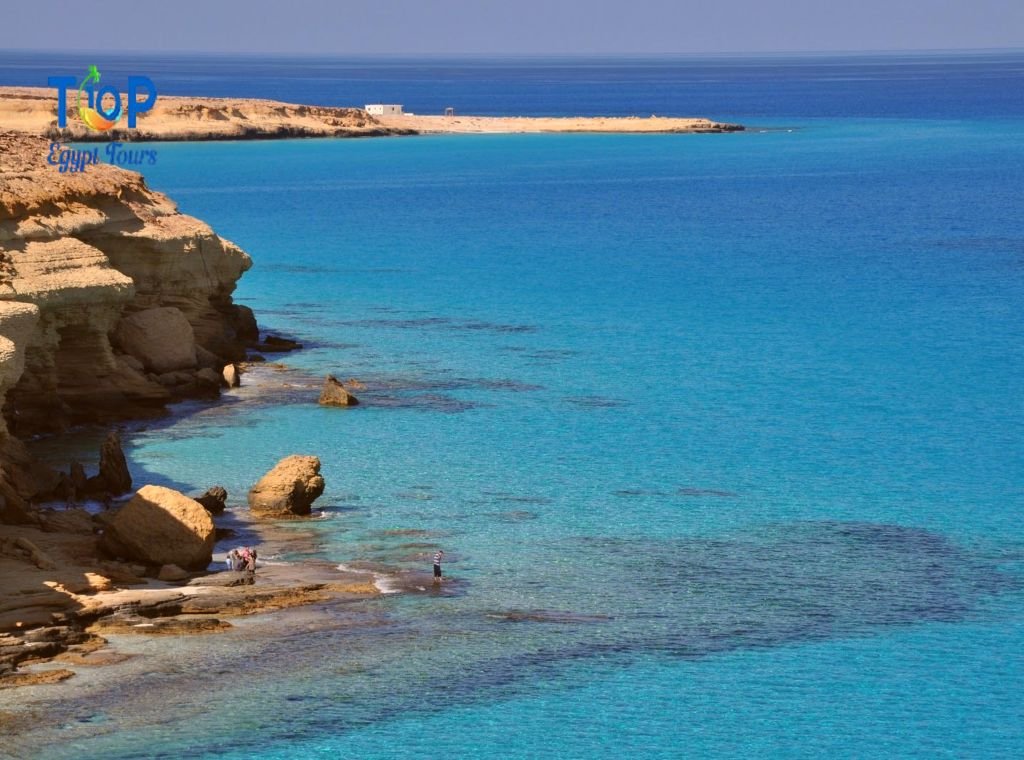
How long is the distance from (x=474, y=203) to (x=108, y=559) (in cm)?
7958

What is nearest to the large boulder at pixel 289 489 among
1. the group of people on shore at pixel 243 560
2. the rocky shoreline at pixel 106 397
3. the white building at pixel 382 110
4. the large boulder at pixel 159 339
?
the rocky shoreline at pixel 106 397

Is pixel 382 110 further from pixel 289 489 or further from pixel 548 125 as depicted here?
pixel 289 489

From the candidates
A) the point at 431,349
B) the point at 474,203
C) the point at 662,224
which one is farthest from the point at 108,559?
the point at 474,203

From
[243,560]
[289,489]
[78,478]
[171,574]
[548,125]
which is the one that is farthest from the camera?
[548,125]

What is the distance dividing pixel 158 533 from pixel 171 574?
1.01 m

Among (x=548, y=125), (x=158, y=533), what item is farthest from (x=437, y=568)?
(x=548, y=125)

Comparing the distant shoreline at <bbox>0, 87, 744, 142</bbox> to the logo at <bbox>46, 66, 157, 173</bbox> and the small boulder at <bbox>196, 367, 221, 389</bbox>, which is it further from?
the small boulder at <bbox>196, 367, 221, 389</bbox>

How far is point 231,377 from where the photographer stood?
171 ft

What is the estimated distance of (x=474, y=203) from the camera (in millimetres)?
111188

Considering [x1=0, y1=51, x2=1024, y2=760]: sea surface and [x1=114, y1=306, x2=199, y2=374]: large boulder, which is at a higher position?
[x1=114, y1=306, x2=199, y2=374]: large boulder

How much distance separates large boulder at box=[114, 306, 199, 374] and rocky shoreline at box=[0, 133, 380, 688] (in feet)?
0.14

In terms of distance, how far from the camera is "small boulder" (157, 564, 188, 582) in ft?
107

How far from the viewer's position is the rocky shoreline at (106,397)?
30.4 meters

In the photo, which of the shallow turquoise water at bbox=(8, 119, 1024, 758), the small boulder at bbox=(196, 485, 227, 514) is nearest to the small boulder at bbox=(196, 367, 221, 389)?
the shallow turquoise water at bbox=(8, 119, 1024, 758)
